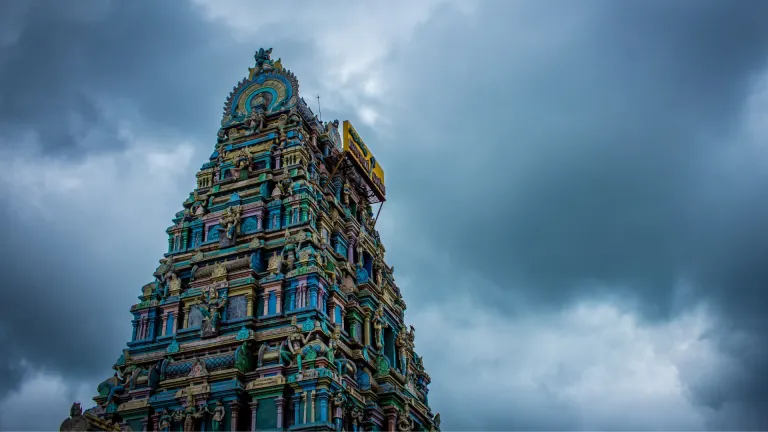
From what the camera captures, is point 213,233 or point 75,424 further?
point 213,233

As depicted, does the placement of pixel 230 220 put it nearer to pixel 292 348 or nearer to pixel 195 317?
pixel 195 317

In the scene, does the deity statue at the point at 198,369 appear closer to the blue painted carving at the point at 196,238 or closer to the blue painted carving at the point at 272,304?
the blue painted carving at the point at 272,304

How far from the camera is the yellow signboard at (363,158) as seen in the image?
A: 4762 cm

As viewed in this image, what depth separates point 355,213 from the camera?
48.7 meters

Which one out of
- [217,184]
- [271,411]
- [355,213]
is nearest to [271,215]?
[217,184]

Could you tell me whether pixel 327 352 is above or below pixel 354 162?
below

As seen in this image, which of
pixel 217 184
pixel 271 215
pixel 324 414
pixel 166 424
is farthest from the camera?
pixel 217 184

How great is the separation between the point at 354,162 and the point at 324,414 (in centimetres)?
1928

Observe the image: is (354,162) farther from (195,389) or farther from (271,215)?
(195,389)

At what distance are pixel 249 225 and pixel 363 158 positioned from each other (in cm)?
1089

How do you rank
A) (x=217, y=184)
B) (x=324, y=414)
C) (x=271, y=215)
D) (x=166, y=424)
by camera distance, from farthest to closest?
(x=217, y=184)
(x=271, y=215)
(x=166, y=424)
(x=324, y=414)

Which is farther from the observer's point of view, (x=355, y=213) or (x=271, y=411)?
(x=355, y=213)

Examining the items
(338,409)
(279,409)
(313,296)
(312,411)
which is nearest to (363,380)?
(338,409)

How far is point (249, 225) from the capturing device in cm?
4147
